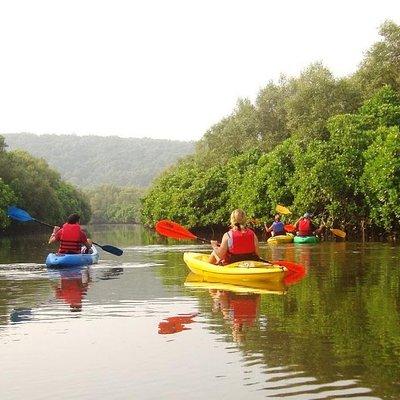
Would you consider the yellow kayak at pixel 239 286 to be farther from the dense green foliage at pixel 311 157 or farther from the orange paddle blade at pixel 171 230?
the dense green foliage at pixel 311 157

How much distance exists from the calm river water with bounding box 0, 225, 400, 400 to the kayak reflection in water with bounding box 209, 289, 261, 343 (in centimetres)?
2

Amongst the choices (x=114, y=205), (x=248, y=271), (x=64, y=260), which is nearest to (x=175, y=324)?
(x=248, y=271)

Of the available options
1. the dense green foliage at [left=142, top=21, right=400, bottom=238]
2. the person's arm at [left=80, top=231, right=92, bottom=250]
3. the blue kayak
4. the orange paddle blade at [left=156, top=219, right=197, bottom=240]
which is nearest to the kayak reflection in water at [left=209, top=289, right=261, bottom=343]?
the orange paddle blade at [left=156, top=219, right=197, bottom=240]

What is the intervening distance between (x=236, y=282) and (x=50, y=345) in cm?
710

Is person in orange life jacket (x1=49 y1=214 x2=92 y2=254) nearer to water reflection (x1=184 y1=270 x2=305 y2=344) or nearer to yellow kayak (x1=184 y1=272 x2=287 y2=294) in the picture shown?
water reflection (x1=184 y1=270 x2=305 y2=344)

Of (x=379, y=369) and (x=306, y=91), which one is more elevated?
(x=306, y=91)

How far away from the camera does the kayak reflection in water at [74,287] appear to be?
13453 millimetres

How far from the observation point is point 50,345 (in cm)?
929

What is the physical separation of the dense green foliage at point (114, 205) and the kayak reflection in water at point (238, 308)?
152025 mm

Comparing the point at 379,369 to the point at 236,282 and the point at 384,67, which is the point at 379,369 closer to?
the point at 236,282

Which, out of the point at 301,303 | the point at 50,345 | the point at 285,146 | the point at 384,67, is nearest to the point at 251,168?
the point at 285,146

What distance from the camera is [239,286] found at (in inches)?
610

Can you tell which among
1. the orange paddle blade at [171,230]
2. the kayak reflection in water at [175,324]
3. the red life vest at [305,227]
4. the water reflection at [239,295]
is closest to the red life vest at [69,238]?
the orange paddle blade at [171,230]

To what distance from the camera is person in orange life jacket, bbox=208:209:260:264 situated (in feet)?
50.6
